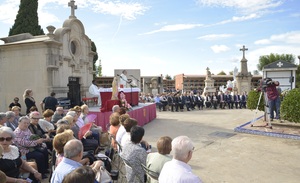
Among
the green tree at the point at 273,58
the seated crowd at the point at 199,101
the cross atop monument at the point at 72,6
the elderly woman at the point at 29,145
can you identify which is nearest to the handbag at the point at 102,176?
the elderly woman at the point at 29,145

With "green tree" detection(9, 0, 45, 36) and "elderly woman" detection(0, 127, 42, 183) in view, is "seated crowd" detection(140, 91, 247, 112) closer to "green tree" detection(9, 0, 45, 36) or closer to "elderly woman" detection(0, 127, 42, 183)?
"green tree" detection(9, 0, 45, 36)

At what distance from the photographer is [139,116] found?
10742 millimetres

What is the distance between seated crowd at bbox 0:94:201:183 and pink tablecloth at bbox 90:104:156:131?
7.36ft

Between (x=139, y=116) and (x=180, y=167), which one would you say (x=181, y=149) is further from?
(x=139, y=116)

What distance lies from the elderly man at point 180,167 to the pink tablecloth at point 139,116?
6.57m

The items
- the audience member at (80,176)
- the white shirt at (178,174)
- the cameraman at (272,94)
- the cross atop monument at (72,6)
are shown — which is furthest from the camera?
the cross atop monument at (72,6)

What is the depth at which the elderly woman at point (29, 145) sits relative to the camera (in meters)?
4.55

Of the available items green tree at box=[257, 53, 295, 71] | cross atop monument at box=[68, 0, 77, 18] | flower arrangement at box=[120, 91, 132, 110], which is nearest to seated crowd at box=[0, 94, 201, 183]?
flower arrangement at box=[120, 91, 132, 110]

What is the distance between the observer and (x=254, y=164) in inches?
215

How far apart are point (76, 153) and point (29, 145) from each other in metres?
2.46

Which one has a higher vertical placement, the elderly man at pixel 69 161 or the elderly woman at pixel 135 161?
the elderly man at pixel 69 161

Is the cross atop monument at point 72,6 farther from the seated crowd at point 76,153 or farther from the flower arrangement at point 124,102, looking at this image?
the seated crowd at point 76,153

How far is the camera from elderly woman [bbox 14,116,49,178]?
4.55 meters

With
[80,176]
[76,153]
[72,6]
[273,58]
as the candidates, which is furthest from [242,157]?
[273,58]
